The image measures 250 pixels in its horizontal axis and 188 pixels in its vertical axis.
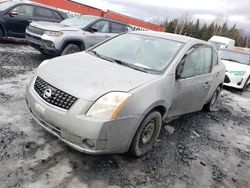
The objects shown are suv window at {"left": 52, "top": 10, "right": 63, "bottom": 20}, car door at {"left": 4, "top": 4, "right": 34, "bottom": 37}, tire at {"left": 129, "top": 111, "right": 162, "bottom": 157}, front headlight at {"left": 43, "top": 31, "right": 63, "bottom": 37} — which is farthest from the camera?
suv window at {"left": 52, "top": 10, "right": 63, "bottom": 20}

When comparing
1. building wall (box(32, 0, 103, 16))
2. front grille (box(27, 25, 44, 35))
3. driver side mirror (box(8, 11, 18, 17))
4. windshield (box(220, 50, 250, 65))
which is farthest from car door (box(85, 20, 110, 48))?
building wall (box(32, 0, 103, 16))

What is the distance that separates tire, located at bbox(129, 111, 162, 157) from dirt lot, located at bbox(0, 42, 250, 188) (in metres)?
0.15

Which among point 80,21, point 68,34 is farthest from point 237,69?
point 68,34

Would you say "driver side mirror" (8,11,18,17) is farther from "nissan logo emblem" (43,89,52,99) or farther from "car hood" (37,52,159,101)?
"nissan logo emblem" (43,89,52,99)

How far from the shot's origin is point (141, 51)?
410 cm

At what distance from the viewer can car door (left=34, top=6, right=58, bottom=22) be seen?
10.1m

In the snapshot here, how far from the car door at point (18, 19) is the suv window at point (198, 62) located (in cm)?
728

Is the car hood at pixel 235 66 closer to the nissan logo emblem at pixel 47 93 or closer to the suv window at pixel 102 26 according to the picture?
the suv window at pixel 102 26

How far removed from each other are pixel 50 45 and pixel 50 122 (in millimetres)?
4755

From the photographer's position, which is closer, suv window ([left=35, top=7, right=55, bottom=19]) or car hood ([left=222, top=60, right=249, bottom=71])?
car hood ([left=222, top=60, right=249, bottom=71])

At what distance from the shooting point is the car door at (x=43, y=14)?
1008 centimetres

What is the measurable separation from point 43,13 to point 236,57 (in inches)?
314

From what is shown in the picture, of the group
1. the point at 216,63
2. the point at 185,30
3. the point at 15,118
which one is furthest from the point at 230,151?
the point at 185,30

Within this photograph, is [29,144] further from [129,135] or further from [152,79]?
[152,79]
